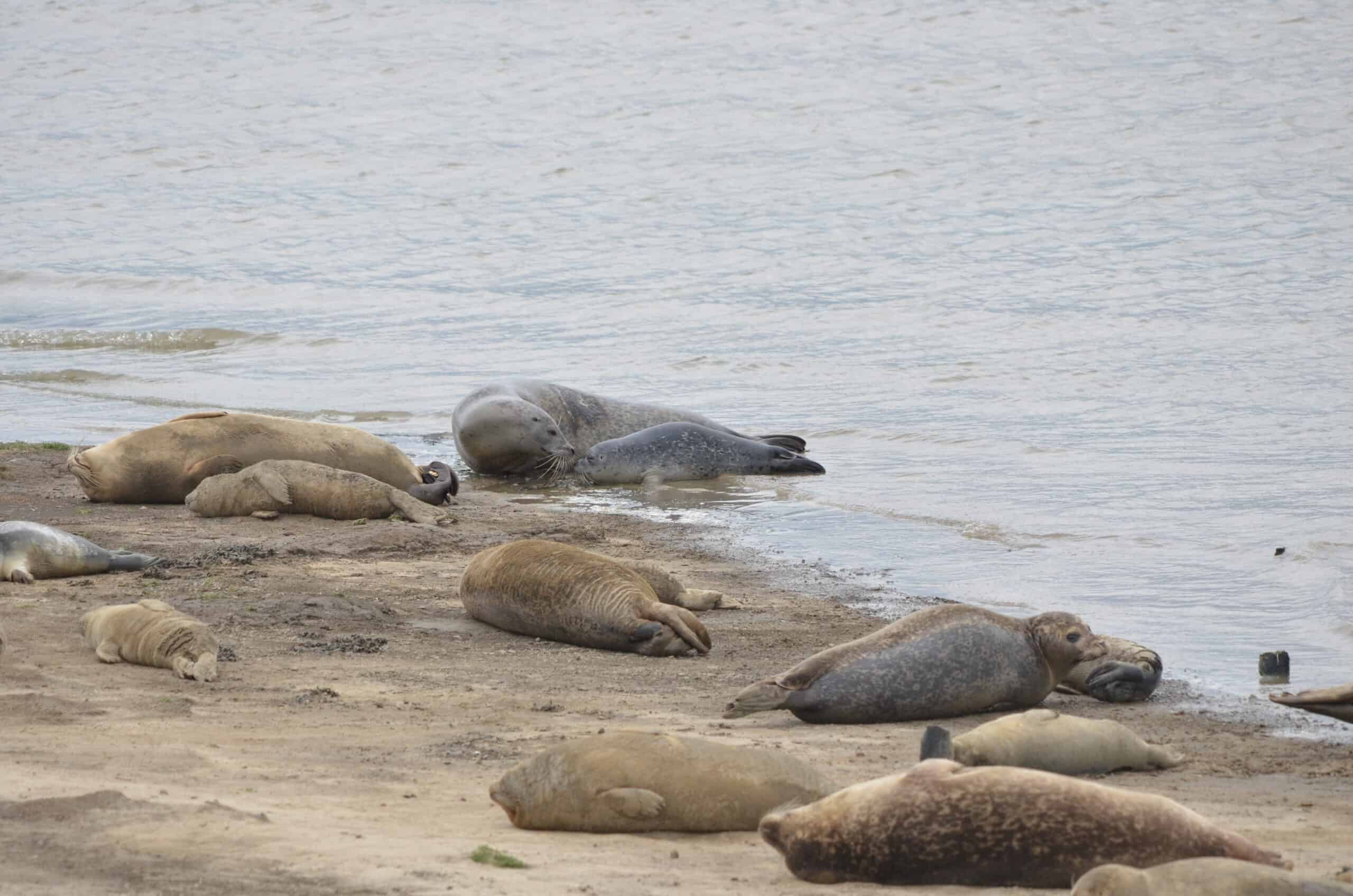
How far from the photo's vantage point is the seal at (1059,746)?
172 inches

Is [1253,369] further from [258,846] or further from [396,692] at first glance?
[258,846]

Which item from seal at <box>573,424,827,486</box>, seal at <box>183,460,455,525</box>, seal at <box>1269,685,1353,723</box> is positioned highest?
seal at <box>183,460,455,525</box>

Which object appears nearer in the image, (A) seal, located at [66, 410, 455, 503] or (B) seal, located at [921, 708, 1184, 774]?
(B) seal, located at [921, 708, 1184, 774]

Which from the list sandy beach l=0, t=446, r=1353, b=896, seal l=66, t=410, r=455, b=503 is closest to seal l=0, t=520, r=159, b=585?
sandy beach l=0, t=446, r=1353, b=896

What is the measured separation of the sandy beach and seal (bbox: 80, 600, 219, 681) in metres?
0.06

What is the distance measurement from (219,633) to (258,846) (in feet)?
9.03

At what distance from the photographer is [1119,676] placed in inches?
215

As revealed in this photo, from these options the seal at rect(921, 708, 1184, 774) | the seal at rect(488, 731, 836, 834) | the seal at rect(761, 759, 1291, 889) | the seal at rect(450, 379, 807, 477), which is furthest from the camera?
the seal at rect(450, 379, 807, 477)

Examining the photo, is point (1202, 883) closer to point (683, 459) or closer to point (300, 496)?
point (300, 496)

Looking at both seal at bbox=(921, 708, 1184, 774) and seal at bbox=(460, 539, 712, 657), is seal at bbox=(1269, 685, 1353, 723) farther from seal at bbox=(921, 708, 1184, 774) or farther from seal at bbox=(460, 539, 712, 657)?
seal at bbox=(460, 539, 712, 657)

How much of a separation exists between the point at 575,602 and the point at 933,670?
1.57 metres

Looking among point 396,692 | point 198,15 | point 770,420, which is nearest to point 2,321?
point 770,420

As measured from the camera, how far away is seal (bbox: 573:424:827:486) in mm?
Answer: 10898

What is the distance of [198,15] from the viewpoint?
45656mm
